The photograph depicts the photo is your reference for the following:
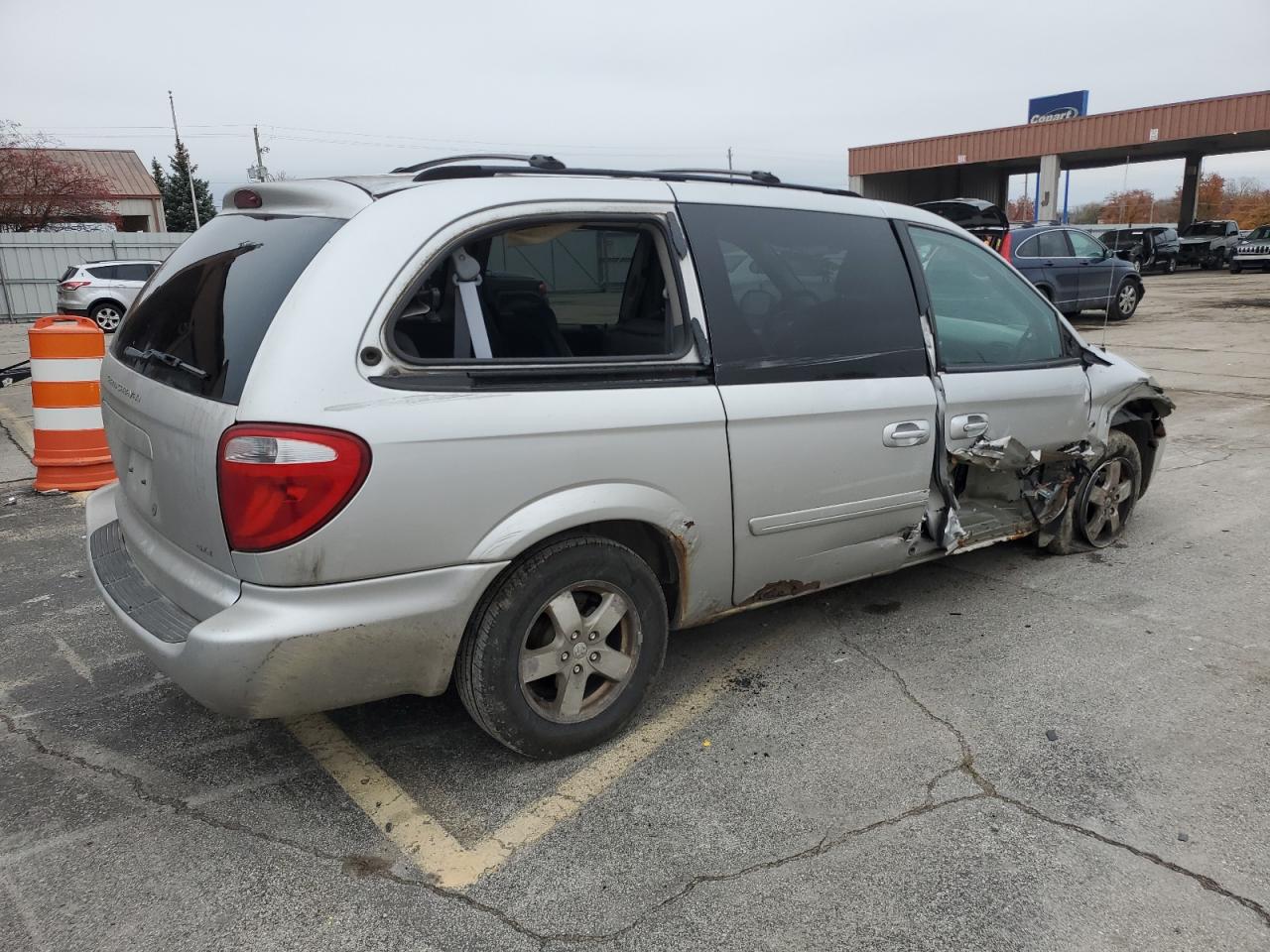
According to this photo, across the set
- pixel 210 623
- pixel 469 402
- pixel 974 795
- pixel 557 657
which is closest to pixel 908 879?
pixel 974 795

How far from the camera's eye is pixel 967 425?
12.8ft

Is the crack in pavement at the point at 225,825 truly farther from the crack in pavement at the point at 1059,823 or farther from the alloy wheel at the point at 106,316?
the alloy wheel at the point at 106,316

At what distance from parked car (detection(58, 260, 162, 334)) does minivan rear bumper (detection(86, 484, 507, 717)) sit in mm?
20376

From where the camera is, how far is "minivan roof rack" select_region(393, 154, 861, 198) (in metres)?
2.97

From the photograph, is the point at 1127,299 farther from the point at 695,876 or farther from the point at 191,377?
the point at 191,377

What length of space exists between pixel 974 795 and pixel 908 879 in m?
0.49

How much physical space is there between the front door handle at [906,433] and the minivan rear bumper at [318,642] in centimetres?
165

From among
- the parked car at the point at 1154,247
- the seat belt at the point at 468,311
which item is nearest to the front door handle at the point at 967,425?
the seat belt at the point at 468,311

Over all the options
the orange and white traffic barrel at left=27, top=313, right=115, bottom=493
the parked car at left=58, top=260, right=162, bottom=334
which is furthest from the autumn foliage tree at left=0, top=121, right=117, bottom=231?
the orange and white traffic barrel at left=27, top=313, right=115, bottom=493

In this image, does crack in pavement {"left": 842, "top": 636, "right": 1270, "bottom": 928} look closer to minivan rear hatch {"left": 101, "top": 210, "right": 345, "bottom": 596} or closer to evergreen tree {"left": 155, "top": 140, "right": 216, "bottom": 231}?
minivan rear hatch {"left": 101, "top": 210, "right": 345, "bottom": 596}

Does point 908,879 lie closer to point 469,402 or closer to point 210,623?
point 469,402

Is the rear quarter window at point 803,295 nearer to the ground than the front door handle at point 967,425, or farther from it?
farther from it

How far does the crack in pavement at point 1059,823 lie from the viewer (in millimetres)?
2387

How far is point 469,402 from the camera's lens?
2.61 m
